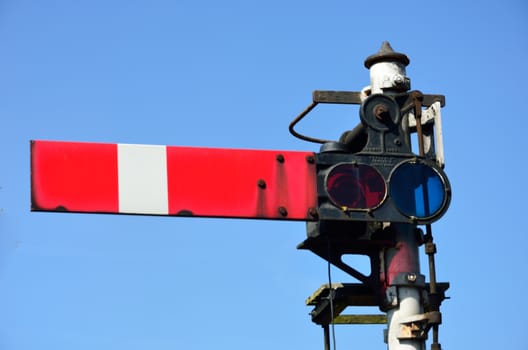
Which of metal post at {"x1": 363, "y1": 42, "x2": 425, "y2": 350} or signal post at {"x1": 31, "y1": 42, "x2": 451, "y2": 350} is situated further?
metal post at {"x1": 363, "y1": 42, "x2": 425, "y2": 350}

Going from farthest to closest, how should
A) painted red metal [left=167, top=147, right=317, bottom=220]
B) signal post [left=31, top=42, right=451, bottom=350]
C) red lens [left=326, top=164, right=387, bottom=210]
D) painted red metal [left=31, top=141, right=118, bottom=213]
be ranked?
red lens [left=326, top=164, right=387, bottom=210]
painted red metal [left=167, top=147, right=317, bottom=220]
signal post [left=31, top=42, right=451, bottom=350]
painted red metal [left=31, top=141, right=118, bottom=213]

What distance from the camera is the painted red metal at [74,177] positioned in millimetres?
6680

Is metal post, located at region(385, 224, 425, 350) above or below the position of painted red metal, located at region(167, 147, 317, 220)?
below

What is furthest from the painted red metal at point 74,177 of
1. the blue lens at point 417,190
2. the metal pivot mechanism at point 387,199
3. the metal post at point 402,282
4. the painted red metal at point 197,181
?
the metal post at point 402,282

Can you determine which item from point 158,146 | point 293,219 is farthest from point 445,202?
point 158,146

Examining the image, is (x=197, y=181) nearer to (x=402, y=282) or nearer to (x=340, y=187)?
(x=340, y=187)

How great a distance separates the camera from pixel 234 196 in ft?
23.1

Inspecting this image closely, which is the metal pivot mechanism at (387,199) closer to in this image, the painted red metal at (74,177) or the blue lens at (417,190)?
the blue lens at (417,190)

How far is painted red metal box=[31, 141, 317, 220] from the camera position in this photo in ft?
22.1

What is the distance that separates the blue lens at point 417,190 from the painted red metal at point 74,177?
198 centimetres

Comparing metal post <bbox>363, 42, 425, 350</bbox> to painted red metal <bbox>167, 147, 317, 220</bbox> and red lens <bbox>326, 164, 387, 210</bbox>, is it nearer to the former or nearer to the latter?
red lens <bbox>326, 164, 387, 210</bbox>

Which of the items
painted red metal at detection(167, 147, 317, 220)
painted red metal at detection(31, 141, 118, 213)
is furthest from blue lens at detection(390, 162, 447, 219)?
painted red metal at detection(31, 141, 118, 213)

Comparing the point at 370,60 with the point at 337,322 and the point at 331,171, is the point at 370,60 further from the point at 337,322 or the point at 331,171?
A: the point at 337,322

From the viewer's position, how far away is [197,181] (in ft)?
23.1
